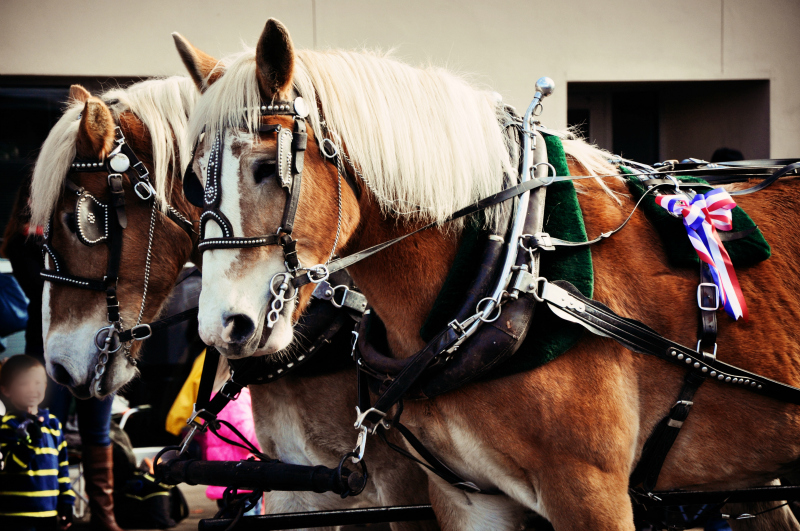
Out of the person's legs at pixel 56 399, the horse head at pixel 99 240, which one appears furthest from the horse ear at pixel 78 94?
the person's legs at pixel 56 399

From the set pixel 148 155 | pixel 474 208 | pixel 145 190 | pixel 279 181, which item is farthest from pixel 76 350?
pixel 474 208

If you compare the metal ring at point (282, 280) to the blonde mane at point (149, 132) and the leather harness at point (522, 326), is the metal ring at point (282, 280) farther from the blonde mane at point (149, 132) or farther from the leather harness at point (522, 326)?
the blonde mane at point (149, 132)

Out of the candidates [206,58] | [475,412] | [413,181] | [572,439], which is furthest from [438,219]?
[206,58]

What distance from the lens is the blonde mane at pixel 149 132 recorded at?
201 cm

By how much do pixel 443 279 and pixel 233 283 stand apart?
500mm

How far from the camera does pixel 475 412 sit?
5.01 ft

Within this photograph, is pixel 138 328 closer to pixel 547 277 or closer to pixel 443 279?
pixel 443 279

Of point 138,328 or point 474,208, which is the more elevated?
point 474,208

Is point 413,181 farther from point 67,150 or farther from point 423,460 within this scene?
point 67,150

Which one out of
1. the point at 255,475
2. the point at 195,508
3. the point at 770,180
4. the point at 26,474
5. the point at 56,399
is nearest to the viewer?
the point at 255,475

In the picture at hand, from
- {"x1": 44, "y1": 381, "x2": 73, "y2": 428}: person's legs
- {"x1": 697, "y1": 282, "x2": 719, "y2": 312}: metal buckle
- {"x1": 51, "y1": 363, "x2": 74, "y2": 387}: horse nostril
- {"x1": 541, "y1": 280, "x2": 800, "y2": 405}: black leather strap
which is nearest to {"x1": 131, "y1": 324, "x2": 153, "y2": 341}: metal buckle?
{"x1": 51, "y1": 363, "x2": 74, "y2": 387}: horse nostril

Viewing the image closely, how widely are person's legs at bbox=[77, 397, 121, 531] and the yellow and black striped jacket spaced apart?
0.93 ft

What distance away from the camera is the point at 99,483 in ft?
11.5

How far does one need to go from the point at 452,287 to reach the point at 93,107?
1.19m
